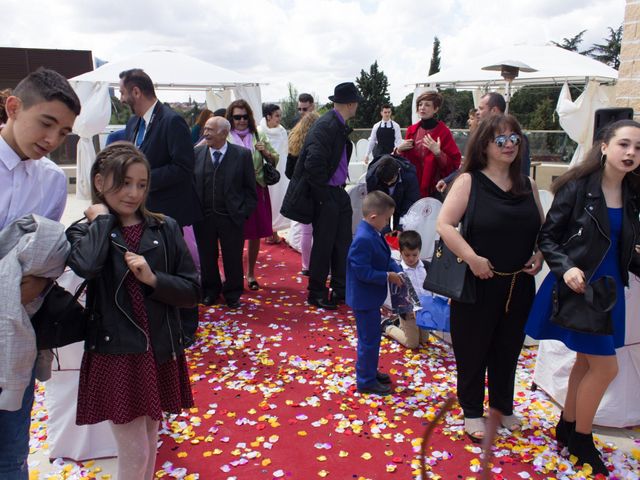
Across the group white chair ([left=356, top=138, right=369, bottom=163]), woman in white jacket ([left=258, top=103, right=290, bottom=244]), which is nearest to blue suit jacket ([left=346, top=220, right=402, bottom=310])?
woman in white jacket ([left=258, top=103, right=290, bottom=244])

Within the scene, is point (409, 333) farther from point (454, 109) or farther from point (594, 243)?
point (454, 109)

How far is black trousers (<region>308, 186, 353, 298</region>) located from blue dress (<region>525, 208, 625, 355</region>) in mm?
2624

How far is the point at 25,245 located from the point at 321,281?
151 inches

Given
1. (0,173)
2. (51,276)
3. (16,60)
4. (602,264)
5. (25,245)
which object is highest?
(16,60)

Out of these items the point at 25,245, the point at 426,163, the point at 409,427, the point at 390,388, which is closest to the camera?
the point at 25,245

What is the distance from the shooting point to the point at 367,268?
3.32 meters

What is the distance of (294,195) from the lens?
5316mm

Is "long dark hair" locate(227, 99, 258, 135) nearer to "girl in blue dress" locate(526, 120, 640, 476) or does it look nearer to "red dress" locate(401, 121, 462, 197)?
"red dress" locate(401, 121, 462, 197)

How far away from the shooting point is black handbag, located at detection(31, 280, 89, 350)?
1896mm

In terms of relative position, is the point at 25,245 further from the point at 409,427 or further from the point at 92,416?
the point at 409,427

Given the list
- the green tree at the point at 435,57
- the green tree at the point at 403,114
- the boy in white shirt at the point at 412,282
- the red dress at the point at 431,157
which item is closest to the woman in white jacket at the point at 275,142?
the red dress at the point at 431,157

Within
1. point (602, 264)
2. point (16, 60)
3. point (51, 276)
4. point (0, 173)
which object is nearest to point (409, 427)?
point (602, 264)

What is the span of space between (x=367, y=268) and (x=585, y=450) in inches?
60.9

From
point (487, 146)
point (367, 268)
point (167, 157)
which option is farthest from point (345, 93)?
point (487, 146)
